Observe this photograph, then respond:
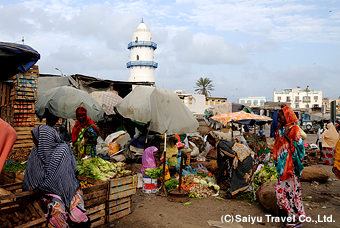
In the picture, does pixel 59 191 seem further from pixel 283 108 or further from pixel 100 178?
pixel 283 108

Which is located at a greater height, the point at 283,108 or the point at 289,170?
the point at 283,108

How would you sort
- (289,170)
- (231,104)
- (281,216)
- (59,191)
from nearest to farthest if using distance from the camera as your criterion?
(59,191)
(289,170)
(281,216)
(231,104)

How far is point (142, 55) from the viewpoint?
43.4m

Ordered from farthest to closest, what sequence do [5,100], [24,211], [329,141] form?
[329,141] → [5,100] → [24,211]

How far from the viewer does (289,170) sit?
4.34 metres

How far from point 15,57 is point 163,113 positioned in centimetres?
315

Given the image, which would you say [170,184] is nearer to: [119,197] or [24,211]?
[119,197]

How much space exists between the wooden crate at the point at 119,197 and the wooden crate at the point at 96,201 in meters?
0.10

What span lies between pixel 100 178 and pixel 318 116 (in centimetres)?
3918

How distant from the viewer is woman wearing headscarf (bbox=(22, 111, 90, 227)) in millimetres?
3189

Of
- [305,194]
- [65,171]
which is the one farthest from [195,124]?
[65,171]

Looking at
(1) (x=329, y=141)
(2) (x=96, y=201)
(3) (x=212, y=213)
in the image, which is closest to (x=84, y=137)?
(2) (x=96, y=201)

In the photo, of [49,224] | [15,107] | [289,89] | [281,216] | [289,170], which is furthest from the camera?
[289,89]

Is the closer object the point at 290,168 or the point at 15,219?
the point at 15,219
